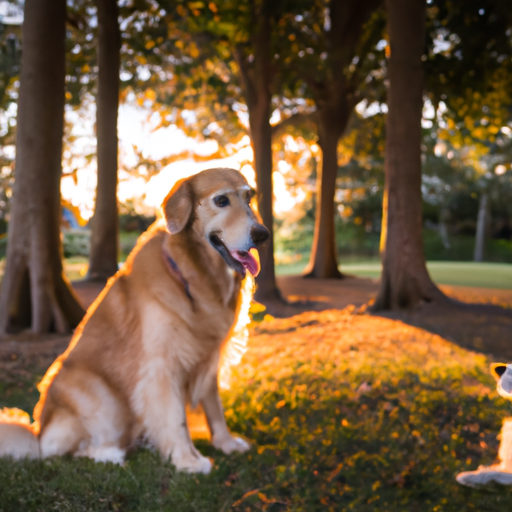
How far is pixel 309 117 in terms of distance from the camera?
19.0 metres

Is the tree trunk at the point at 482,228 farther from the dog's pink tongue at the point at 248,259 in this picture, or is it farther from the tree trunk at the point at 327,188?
the dog's pink tongue at the point at 248,259

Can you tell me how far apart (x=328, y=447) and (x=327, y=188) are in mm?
14863

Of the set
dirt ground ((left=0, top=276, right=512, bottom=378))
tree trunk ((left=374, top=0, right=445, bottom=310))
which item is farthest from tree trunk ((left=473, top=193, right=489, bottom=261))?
tree trunk ((left=374, top=0, right=445, bottom=310))

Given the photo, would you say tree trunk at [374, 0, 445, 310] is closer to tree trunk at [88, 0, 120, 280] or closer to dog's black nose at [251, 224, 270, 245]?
tree trunk at [88, 0, 120, 280]

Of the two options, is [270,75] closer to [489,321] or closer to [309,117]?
[309,117]

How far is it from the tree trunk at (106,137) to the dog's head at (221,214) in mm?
9336

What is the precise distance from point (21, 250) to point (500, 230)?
124ft

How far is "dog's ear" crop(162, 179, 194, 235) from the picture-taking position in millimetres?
3381

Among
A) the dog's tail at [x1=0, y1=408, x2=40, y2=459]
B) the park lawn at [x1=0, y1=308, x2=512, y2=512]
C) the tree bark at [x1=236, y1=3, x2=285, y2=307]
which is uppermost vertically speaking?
the tree bark at [x1=236, y1=3, x2=285, y2=307]

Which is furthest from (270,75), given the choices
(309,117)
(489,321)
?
(489,321)

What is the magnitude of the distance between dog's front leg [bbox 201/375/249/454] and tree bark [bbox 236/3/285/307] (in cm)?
747

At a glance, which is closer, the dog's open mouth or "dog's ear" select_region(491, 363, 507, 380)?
"dog's ear" select_region(491, 363, 507, 380)

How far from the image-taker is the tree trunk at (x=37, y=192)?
8125mm

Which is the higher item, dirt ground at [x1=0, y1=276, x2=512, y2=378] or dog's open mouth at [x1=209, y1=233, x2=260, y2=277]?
dog's open mouth at [x1=209, y1=233, x2=260, y2=277]
